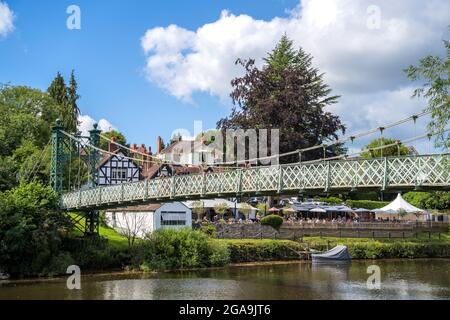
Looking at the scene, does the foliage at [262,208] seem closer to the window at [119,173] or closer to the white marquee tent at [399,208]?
the white marquee tent at [399,208]

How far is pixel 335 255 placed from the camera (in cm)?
4972

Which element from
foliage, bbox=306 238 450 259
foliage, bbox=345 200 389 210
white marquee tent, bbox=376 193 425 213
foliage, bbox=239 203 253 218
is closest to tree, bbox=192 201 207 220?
foliage, bbox=239 203 253 218

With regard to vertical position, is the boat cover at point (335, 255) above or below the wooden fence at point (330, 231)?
below

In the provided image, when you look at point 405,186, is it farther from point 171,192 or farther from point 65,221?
point 65,221

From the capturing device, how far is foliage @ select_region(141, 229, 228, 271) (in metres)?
42.2

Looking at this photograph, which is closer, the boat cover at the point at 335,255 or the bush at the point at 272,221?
the boat cover at the point at 335,255

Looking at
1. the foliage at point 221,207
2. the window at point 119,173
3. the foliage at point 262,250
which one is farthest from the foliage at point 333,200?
the window at point 119,173

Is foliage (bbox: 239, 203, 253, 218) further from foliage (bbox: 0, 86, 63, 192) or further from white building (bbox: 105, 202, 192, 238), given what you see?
foliage (bbox: 0, 86, 63, 192)

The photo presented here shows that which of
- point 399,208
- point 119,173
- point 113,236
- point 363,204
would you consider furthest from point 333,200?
point 113,236

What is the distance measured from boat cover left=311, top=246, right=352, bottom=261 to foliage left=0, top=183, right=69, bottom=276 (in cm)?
2066

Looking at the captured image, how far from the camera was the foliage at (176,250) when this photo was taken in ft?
138

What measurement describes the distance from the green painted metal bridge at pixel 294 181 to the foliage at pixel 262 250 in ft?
33.7

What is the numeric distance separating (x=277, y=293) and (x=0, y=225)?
17137mm
